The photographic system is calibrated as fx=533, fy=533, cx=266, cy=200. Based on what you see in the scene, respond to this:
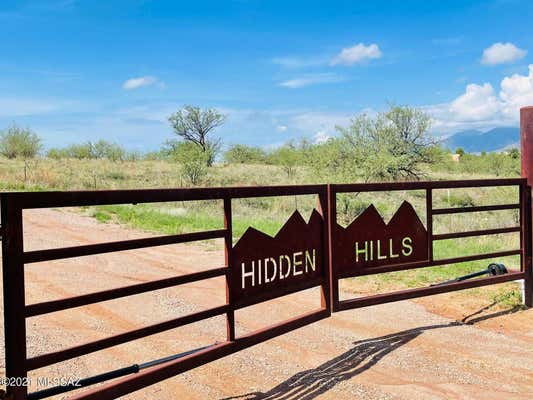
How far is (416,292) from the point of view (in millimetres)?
6684

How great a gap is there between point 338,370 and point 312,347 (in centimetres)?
67

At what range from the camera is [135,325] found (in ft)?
21.2

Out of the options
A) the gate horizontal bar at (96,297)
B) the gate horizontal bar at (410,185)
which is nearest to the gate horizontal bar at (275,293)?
the gate horizontal bar at (96,297)

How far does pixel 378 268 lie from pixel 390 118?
24.3m

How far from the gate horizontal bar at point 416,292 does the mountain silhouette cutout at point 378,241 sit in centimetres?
37

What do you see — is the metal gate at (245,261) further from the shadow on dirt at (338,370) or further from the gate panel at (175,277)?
the shadow on dirt at (338,370)

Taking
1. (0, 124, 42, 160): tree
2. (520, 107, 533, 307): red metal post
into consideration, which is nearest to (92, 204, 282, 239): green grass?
(520, 107, 533, 307): red metal post

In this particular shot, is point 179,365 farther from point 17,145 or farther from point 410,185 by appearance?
point 17,145

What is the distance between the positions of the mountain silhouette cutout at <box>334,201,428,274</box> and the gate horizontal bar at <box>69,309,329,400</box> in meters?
0.82

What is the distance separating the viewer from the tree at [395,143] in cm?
2578

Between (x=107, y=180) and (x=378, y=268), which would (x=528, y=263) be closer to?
(x=378, y=268)

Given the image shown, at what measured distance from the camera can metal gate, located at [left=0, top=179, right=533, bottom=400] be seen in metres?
3.35

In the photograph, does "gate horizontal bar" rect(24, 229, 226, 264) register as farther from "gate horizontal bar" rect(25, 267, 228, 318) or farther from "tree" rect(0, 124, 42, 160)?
"tree" rect(0, 124, 42, 160)

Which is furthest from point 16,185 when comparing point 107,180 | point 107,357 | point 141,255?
point 107,357
